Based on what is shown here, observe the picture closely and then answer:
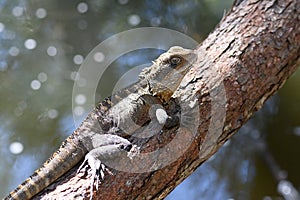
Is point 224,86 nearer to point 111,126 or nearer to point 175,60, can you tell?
point 175,60

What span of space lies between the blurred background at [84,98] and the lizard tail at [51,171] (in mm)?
1549

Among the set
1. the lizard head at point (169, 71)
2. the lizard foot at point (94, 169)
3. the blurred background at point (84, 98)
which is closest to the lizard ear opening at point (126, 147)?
the lizard foot at point (94, 169)

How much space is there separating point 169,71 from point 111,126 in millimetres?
434

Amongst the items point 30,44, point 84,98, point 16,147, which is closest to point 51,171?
point 16,147

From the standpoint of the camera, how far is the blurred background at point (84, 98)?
354 cm

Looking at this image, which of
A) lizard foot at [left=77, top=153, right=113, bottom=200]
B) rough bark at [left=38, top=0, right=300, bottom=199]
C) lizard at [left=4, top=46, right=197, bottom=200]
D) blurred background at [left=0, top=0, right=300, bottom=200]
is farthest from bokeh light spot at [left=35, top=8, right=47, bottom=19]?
lizard foot at [left=77, top=153, right=113, bottom=200]

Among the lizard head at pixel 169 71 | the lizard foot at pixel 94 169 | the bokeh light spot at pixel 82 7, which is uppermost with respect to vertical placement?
the bokeh light spot at pixel 82 7

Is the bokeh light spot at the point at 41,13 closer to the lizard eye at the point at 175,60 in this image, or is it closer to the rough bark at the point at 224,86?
the lizard eye at the point at 175,60

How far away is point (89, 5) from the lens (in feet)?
16.0

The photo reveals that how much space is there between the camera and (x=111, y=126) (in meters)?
2.32

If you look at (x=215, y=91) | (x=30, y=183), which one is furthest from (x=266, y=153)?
(x=30, y=183)

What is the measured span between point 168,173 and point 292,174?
190cm

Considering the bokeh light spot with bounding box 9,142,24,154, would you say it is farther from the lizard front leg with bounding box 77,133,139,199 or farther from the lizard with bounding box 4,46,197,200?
the lizard front leg with bounding box 77,133,139,199

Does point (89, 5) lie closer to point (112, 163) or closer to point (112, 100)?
point (112, 100)
